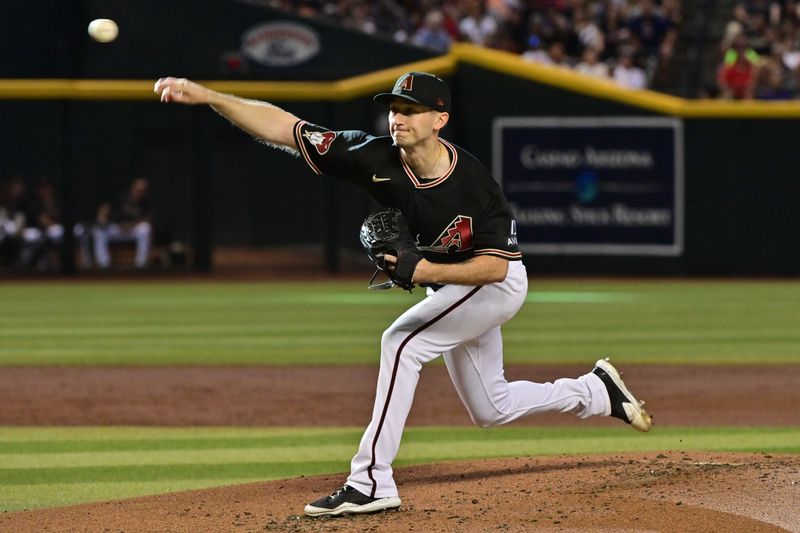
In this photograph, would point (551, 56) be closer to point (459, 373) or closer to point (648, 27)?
point (648, 27)

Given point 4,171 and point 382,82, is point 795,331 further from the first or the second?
point 4,171

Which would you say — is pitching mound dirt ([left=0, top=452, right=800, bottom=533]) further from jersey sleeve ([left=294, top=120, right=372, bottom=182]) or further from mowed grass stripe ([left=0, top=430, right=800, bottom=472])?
jersey sleeve ([left=294, top=120, right=372, bottom=182])

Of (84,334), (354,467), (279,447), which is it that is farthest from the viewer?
(84,334)

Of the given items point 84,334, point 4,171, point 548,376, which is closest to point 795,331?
point 548,376

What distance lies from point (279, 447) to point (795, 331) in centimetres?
675

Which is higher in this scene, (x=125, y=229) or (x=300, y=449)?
(x=125, y=229)

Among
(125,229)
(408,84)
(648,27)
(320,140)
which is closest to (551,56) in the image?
(648,27)

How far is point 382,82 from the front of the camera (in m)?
18.0

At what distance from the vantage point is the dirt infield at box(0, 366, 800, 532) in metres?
4.71

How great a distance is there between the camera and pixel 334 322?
1305cm

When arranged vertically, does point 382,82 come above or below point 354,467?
above

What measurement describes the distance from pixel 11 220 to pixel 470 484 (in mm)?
14105

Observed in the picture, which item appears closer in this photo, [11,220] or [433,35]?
[11,220]

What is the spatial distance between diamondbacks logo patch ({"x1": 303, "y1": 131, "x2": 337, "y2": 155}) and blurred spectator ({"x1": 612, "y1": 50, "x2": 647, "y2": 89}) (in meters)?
14.2
